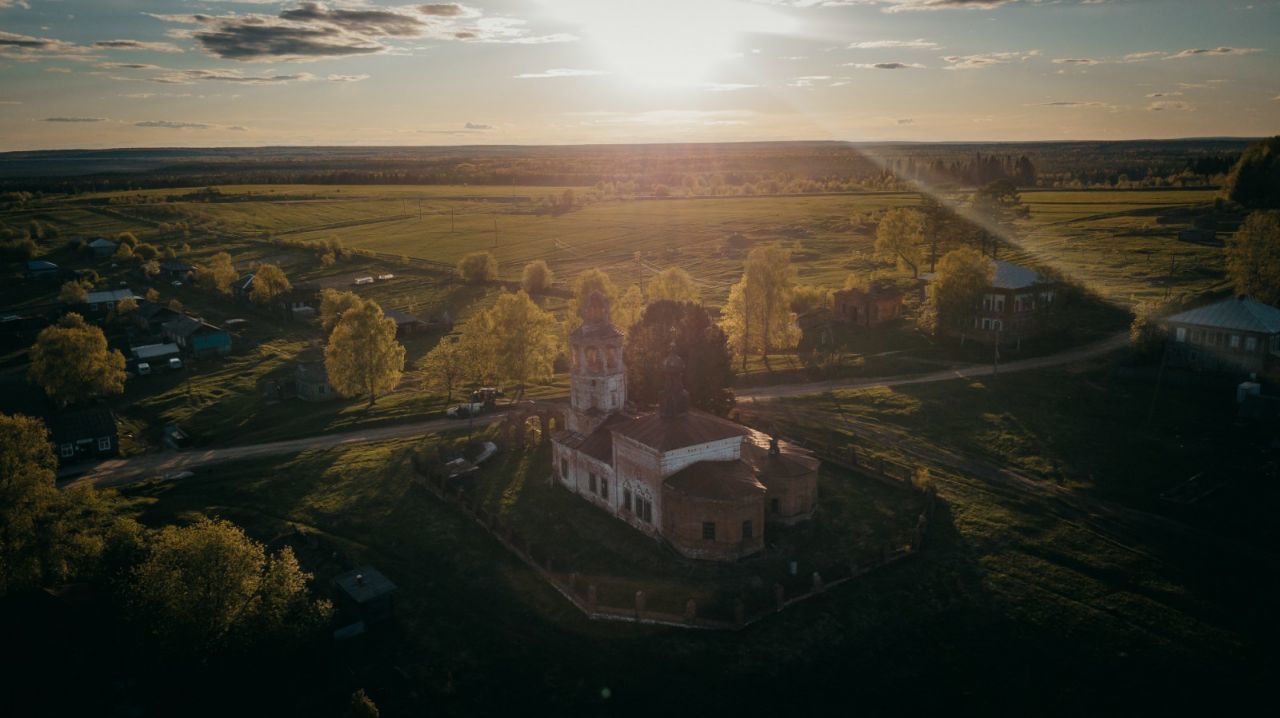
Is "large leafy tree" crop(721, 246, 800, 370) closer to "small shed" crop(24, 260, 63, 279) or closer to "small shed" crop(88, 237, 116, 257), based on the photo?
"small shed" crop(24, 260, 63, 279)

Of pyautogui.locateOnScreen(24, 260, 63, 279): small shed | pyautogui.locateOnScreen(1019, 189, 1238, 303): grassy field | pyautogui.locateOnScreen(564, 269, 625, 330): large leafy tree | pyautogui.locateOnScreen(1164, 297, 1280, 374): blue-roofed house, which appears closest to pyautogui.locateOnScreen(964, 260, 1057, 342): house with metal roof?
pyautogui.locateOnScreen(1164, 297, 1280, 374): blue-roofed house

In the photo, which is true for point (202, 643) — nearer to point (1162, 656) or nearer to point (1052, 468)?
point (1162, 656)

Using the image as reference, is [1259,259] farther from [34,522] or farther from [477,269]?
[34,522]

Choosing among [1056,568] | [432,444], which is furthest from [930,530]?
[432,444]

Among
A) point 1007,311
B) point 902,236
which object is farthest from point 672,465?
point 902,236

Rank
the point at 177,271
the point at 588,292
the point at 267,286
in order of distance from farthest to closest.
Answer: the point at 177,271
the point at 267,286
the point at 588,292

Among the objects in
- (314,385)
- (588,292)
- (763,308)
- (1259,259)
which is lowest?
(314,385)
